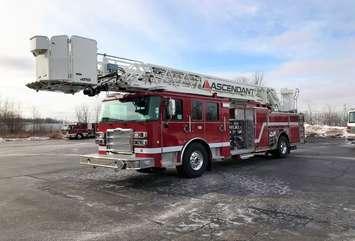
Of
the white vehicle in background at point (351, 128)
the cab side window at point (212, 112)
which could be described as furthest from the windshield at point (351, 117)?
the cab side window at point (212, 112)

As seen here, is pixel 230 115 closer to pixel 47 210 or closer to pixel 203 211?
pixel 203 211

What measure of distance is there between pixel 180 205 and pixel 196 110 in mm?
4333

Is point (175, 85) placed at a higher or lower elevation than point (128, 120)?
higher

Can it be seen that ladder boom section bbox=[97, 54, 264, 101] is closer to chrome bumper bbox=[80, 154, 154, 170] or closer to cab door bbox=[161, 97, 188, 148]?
cab door bbox=[161, 97, 188, 148]

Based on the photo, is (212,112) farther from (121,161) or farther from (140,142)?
(121,161)

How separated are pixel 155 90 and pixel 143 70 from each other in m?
0.93

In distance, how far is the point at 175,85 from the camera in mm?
12461

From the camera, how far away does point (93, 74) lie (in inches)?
403

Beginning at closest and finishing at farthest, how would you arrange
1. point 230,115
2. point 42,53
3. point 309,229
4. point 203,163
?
point 309,229
point 42,53
point 203,163
point 230,115

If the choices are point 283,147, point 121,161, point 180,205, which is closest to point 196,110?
point 121,161

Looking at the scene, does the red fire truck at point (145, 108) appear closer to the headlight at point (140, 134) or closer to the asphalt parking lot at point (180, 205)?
the headlight at point (140, 134)

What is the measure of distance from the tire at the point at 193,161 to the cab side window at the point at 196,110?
78cm

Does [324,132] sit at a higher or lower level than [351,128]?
lower

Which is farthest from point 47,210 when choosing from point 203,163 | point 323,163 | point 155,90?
point 323,163
